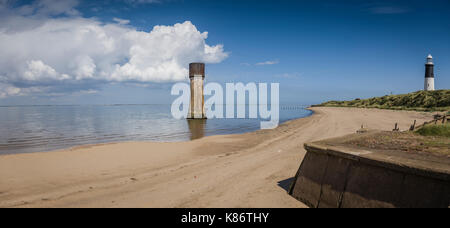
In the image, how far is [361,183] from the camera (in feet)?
12.7

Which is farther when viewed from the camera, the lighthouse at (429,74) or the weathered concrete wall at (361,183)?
the lighthouse at (429,74)

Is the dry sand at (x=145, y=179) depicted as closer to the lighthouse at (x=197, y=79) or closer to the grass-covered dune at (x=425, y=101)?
the lighthouse at (x=197, y=79)

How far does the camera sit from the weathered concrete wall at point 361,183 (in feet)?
10.4

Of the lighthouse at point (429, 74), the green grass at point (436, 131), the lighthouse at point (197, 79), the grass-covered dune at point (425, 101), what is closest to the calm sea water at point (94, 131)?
the lighthouse at point (197, 79)

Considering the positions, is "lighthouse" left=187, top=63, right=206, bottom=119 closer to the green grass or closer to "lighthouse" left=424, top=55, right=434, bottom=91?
the green grass

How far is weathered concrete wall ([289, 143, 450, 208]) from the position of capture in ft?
10.4

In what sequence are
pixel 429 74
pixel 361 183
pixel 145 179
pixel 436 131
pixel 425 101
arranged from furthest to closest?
pixel 429 74, pixel 425 101, pixel 145 179, pixel 436 131, pixel 361 183

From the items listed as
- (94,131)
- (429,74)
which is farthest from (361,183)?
(429,74)

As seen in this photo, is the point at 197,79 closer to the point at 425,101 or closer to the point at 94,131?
the point at 94,131

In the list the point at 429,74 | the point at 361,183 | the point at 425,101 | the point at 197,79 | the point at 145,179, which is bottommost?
the point at 145,179
